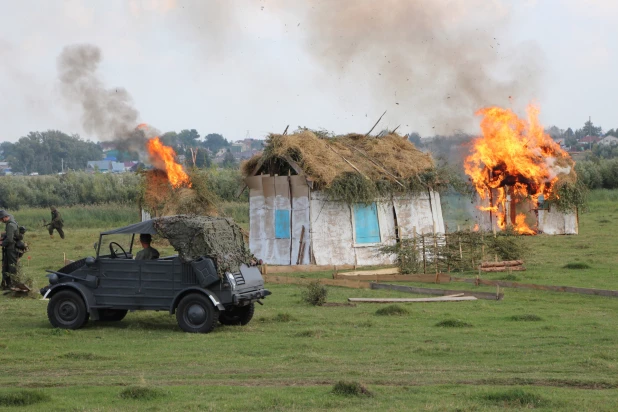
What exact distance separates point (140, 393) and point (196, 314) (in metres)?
5.71

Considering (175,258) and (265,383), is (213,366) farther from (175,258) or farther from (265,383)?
(175,258)

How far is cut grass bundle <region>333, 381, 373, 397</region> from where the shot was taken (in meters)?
11.2

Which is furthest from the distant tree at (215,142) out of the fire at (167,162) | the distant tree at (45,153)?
the fire at (167,162)

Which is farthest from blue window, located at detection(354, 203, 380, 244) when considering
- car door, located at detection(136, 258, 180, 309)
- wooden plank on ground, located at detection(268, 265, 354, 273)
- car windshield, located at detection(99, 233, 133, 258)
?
car door, located at detection(136, 258, 180, 309)

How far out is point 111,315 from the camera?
18.5 metres

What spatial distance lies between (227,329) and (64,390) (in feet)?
19.1

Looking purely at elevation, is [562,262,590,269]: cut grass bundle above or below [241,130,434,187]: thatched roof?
below

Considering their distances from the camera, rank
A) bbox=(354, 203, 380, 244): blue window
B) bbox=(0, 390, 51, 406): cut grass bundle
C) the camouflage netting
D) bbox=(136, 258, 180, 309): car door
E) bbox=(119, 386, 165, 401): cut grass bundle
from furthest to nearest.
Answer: bbox=(354, 203, 380, 244): blue window
bbox=(136, 258, 180, 309): car door
the camouflage netting
bbox=(119, 386, 165, 401): cut grass bundle
bbox=(0, 390, 51, 406): cut grass bundle

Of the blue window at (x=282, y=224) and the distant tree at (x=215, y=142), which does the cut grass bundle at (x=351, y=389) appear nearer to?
the blue window at (x=282, y=224)

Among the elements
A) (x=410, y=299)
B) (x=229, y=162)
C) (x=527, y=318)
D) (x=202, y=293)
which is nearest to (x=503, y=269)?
(x=410, y=299)

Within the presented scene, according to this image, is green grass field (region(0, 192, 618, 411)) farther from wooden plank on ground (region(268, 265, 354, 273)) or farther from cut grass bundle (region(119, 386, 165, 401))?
wooden plank on ground (region(268, 265, 354, 273))

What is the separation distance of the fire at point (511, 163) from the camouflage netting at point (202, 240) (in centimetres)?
2356

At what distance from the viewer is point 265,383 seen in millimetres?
12164

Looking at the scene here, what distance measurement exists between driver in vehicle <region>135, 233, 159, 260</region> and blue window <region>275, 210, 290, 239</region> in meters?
14.5
